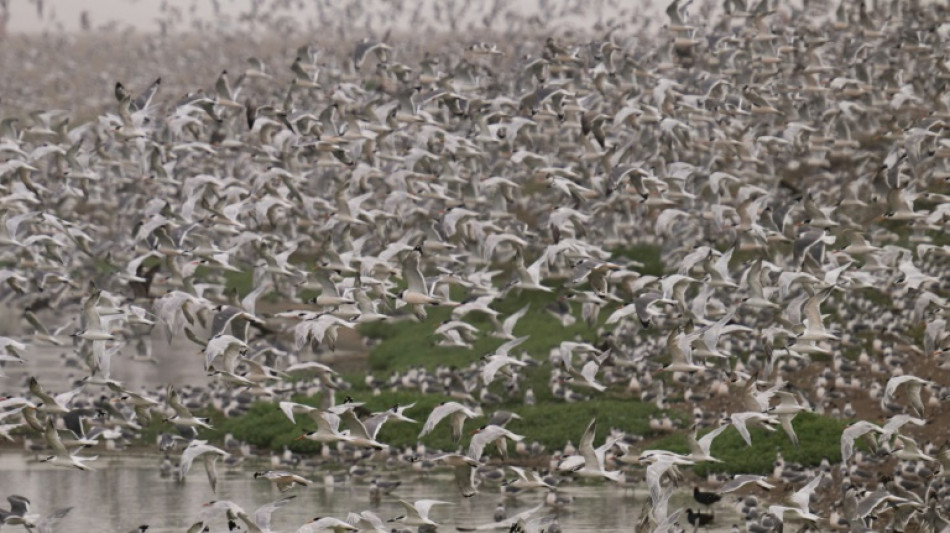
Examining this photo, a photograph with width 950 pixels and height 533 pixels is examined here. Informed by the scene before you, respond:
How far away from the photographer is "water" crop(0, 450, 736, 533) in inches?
1153

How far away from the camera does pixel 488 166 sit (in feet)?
145

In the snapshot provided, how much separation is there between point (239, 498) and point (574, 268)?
27.8ft

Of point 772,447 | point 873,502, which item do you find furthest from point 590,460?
point 772,447

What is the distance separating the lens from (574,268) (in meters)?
31.8

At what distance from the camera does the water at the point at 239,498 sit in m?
29.3

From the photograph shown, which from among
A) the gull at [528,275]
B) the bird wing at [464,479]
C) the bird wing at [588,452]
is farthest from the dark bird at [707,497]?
the gull at [528,275]

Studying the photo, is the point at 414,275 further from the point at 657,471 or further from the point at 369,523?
the point at 657,471

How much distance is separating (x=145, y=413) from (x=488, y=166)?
17.9m

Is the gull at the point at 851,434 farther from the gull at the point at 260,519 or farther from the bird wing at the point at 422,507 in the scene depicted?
the gull at the point at 260,519

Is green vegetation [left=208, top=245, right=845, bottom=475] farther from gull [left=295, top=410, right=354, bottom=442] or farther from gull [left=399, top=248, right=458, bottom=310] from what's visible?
gull [left=295, top=410, right=354, bottom=442]

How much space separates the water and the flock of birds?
67 centimetres

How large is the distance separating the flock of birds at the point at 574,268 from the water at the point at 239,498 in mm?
672

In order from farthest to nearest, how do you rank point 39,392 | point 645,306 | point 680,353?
point 645,306 < point 680,353 < point 39,392

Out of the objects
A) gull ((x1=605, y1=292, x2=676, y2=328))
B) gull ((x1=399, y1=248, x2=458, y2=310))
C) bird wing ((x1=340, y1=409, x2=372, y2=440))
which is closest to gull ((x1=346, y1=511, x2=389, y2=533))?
bird wing ((x1=340, y1=409, x2=372, y2=440))
